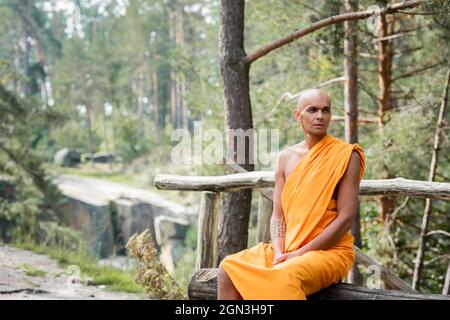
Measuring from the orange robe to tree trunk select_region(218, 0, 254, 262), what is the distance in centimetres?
217

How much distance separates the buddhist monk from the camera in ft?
9.68

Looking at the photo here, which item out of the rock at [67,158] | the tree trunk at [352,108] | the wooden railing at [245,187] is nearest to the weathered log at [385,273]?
the wooden railing at [245,187]

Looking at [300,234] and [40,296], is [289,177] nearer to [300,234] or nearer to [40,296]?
[300,234]

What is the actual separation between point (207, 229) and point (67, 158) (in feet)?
83.3

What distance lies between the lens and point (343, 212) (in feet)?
10.3

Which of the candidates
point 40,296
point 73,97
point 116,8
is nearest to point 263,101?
point 40,296

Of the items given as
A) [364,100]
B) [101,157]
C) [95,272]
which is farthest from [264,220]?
[101,157]

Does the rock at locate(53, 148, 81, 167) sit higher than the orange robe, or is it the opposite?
the orange robe

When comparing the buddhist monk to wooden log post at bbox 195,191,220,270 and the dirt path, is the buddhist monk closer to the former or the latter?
wooden log post at bbox 195,191,220,270

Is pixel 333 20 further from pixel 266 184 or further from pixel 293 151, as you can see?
pixel 293 151

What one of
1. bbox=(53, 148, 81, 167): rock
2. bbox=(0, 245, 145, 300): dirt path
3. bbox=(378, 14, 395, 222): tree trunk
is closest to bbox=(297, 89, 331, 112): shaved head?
bbox=(0, 245, 145, 300): dirt path

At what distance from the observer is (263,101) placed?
36.2 feet
